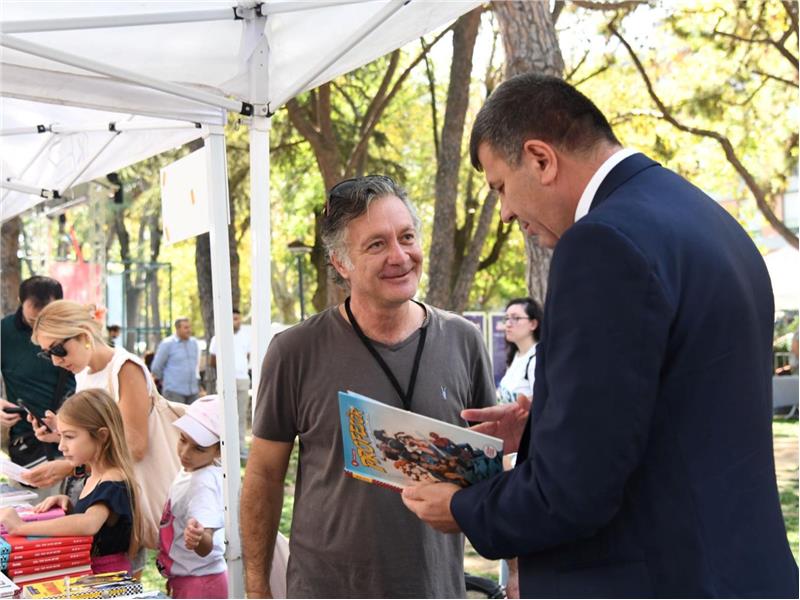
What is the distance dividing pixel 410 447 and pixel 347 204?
0.93 meters

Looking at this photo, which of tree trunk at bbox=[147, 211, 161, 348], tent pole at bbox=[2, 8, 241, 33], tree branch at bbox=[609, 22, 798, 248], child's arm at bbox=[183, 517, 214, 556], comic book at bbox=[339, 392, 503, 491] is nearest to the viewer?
comic book at bbox=[339, 392, 503, 491]

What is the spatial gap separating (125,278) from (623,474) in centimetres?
1860

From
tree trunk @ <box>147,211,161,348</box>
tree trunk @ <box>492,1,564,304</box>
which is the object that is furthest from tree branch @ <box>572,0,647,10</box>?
tree trunk @ <box>147,211,161,348</box>

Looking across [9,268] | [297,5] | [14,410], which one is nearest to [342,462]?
[297,5]

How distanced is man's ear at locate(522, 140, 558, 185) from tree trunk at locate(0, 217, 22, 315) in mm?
13078

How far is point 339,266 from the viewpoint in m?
2.69

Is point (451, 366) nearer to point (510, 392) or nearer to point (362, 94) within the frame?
point (510, 392)

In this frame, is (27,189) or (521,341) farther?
(27,189)

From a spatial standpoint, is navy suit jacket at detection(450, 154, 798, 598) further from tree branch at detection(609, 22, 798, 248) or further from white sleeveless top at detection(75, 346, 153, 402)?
tree branch at detection(609, 22, 798, 248)

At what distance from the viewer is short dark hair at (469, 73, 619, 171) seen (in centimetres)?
167

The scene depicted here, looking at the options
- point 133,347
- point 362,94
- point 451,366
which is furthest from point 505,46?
point 133,347

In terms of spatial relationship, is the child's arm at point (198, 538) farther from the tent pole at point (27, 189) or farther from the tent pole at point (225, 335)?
the tent pole at point (27, 189)

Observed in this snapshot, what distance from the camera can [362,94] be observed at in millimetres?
16109

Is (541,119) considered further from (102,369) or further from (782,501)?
(782,501)
